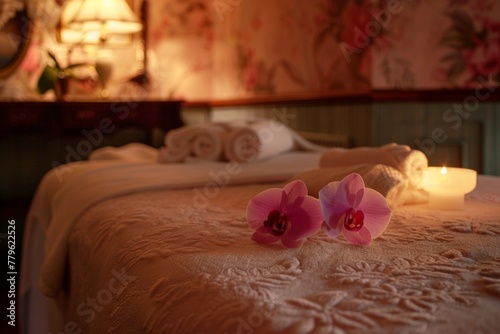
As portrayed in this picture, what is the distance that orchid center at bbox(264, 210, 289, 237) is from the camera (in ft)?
2.46

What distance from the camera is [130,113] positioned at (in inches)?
108

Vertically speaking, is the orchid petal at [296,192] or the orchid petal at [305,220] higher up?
the orchid petal at [296,192]

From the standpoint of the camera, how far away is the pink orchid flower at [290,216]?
75cm

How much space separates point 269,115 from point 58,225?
1.60 metres

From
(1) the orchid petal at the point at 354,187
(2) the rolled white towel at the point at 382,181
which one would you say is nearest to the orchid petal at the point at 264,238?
(1) the orchid petal at the point at 354,187

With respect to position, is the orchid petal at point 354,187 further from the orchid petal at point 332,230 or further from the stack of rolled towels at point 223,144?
the stack of rolled towels at point 223,144

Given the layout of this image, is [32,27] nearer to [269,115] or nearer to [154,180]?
[269,115]

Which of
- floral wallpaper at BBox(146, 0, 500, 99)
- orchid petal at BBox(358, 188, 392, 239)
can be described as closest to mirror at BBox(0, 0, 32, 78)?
floral wallpaper at BBox(146, 0, 500, 99)

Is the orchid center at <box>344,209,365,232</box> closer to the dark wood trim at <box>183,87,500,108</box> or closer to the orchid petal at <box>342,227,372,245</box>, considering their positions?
the orchid petal at <box>342,227,372,245</box>

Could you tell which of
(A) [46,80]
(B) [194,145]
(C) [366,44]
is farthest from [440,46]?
(A) [46,80]

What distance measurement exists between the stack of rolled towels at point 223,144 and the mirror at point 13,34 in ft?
4.62

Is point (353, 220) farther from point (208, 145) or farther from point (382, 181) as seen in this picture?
point (208, 145)

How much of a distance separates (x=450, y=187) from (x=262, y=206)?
1.26ft

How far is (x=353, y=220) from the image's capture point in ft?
2.45
